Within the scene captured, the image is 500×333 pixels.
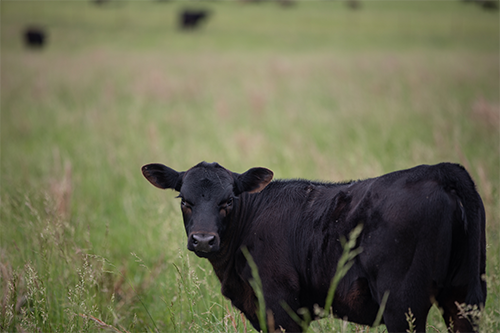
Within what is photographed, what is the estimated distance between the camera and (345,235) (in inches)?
107

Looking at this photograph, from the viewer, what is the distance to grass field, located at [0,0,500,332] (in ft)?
12.3

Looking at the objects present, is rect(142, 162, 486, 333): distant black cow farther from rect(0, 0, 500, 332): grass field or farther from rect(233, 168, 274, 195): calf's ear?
rect(0, 0, 500, 332): grass field

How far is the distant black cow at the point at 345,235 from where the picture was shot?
2395 millimetres

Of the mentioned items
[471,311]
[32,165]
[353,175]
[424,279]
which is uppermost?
[424,279]

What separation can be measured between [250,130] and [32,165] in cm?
518

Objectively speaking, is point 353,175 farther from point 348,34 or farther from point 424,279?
point 348,34

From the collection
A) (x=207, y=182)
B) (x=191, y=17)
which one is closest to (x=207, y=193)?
(x=207, y=182)

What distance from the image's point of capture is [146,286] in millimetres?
4641

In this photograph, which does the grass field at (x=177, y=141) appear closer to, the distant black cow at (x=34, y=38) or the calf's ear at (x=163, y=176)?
the calf's ear at (x=163, y=176)

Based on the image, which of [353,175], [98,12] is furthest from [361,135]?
[98,12]

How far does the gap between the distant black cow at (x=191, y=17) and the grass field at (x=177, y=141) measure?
56.2 ft

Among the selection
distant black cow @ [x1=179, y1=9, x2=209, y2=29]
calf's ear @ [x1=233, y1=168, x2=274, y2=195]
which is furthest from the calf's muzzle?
distant black cow @ [x1=179, y1=9, x2=209, y2=29]

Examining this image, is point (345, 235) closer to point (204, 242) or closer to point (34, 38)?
point (204, 242)

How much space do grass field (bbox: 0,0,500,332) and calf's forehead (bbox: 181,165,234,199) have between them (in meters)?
0.53
